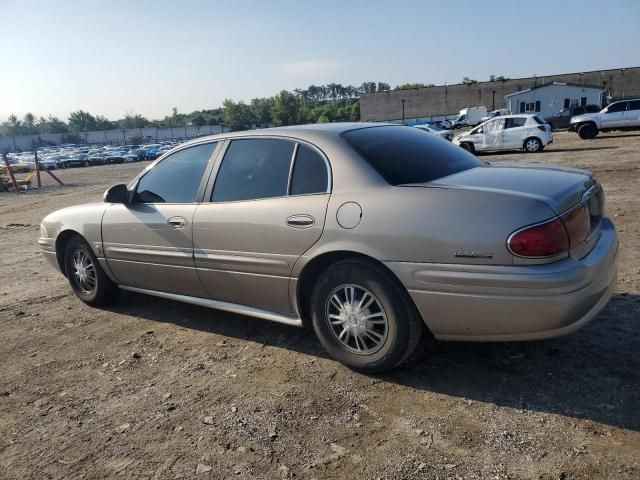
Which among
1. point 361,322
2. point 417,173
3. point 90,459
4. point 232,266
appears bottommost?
point 90,459

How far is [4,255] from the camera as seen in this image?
26.9 feet

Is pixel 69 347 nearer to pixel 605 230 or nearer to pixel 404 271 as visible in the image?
pixel 404 271

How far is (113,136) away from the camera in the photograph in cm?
12694

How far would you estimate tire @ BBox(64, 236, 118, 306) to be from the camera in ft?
16.1

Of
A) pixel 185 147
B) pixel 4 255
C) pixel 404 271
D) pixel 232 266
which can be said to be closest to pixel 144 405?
Result: pixel 232 266

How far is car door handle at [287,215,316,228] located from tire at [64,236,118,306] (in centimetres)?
244

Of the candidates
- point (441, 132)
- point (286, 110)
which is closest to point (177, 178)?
point (441, 132)

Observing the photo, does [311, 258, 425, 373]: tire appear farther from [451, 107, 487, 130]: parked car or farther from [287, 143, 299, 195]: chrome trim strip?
[451, 107, 487, 130]: parked car

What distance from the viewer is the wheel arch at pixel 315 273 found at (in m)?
3.04

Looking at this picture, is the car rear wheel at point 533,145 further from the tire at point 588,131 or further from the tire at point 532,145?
the tire at point 588,131

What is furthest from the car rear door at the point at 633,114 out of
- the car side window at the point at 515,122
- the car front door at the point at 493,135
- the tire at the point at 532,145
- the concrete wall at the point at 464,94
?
the concrete wall at the point at 464,94

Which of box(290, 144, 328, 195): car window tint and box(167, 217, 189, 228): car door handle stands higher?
box(290, 144, 328, 195): car window tint

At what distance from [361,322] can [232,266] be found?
1098 millimetres

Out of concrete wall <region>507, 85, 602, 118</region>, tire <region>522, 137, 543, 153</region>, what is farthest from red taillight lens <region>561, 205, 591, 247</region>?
concrete wall <region>507, 85, 602, 118</region>
